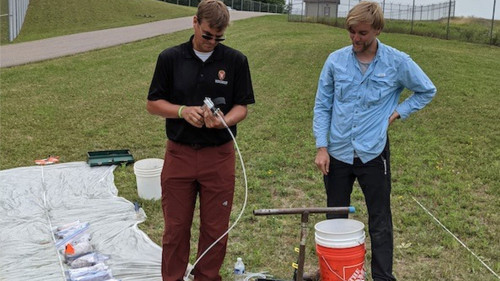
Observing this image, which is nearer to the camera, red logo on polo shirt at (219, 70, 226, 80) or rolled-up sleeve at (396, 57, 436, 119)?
red logo on polo shirt at (219, 70, 226, 80)

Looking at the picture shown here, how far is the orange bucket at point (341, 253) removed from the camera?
9.78ft

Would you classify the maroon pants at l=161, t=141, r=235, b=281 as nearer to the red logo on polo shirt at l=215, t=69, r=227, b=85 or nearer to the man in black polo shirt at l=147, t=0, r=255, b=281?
the man in black polo shirt at l=147, t=0, r=255, b=281

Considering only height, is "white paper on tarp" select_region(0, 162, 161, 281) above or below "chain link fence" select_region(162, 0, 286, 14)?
below

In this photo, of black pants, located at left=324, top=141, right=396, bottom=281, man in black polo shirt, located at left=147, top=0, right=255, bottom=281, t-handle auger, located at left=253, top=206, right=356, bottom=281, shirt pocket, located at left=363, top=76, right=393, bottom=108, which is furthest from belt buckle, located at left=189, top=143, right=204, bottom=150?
shirt pocket, located at left=363, top=76, right=393, bottom=108

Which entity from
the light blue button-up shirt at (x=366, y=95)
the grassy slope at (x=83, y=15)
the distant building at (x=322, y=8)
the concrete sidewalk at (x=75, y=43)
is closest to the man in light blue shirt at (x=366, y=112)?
the light blue button-up shirt at (x=366, y=95)

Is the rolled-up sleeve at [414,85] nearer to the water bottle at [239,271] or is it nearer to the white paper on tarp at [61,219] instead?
the water bottle at [239,271]

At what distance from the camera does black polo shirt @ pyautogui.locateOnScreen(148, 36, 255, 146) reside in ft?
9.61

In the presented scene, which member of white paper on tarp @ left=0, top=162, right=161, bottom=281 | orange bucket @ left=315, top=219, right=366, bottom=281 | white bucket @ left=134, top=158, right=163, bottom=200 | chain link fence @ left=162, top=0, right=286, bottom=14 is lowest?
white paper on tarp @ left=0, top=162, right=161, bottom=281

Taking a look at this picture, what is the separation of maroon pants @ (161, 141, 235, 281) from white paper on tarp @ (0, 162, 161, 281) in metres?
0.71

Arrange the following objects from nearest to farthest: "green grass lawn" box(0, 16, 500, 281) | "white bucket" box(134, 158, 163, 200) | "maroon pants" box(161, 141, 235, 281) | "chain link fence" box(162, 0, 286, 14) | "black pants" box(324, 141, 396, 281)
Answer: "maroon pants" box(161, 141, 235, 281), "black pants" box(324, 141, 396, 281), "green grass lawn" box(0, 16, 500, 281), "white bucket" box(134, 158, 163, 200), "chain link fence" box(162, 0, 286, 14)

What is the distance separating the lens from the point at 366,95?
3068 mm

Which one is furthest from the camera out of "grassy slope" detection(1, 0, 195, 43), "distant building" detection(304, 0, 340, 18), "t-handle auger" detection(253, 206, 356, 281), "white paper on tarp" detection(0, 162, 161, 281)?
"distant building" detection(304, 0, 340, 18)

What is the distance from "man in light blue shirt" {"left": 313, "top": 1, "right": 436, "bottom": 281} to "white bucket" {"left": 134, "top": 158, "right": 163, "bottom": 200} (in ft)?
7.70

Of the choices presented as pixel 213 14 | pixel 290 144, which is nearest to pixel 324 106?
pixel 213 14
